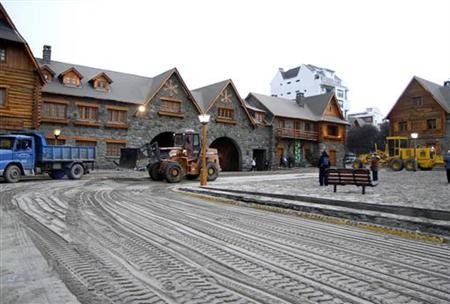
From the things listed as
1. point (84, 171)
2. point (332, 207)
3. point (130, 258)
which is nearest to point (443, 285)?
point (130, 258)

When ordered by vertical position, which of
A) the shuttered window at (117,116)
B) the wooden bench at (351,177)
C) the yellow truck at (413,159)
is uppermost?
the shuttered window at (117,116)

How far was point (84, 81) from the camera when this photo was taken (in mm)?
29641

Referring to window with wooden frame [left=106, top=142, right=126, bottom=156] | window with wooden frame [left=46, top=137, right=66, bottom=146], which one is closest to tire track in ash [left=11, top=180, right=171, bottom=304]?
window with wooden frame [left=46, top=137, right=66, bottom=146]

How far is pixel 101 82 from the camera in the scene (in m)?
29.9

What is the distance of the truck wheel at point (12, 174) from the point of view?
1680 cm

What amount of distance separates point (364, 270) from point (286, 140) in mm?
37641

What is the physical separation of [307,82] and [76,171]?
67.7 meters

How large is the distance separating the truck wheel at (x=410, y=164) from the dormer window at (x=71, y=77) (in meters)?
27.3

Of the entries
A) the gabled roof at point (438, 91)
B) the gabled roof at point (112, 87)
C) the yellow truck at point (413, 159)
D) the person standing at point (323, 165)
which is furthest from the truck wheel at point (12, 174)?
the gabled roof at point (438, 91)

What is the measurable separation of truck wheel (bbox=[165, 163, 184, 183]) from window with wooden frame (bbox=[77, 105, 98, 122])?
13395 millimetres

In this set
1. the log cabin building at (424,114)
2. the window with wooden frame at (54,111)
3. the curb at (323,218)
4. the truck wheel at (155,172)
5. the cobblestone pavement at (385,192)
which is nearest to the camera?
the curb at (323,218)

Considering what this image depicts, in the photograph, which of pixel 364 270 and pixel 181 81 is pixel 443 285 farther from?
pixel 181 81

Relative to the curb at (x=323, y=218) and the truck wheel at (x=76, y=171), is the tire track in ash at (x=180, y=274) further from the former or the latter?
the truck wheel at (x=76, y=171)

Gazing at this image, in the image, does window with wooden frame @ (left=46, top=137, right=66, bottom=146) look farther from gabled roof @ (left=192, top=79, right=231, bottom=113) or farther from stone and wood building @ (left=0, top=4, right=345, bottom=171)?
gabled roof @ (left=192, top=79, right=231, bottom=113)
